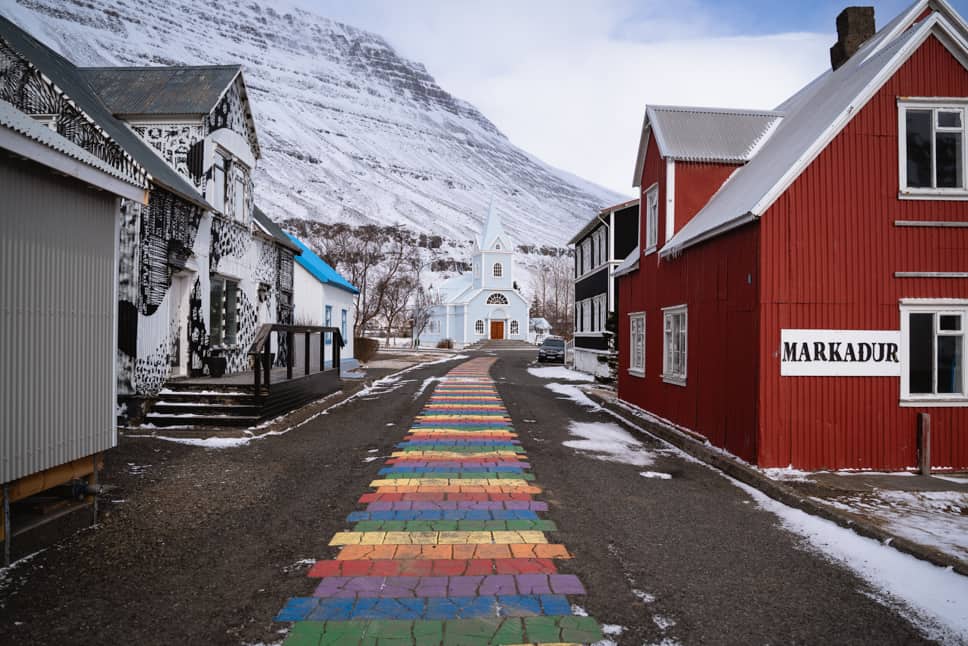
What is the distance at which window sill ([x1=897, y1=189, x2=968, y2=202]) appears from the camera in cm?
901

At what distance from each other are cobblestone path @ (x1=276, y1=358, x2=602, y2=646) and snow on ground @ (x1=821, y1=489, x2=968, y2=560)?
3.32 metres

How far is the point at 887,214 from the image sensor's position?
29.7 ft

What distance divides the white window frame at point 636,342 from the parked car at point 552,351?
965 inches

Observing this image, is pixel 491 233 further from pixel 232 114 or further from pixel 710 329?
pixel 710 329

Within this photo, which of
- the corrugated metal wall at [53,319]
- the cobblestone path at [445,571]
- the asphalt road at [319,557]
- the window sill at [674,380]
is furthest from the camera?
the window sill at [674,380]

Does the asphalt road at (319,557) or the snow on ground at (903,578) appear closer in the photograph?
the asphalt road at (319,557)

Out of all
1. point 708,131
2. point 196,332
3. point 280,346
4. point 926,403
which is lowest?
point 926,403

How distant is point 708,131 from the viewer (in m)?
13.2

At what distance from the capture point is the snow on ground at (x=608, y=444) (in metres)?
9.85

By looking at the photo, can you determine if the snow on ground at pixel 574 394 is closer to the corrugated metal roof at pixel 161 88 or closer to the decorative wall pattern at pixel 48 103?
the corrugated metal roof at pixel 161 88

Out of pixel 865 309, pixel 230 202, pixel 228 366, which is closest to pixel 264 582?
pixel 865 309

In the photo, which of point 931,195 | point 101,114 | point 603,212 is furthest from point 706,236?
point 603,212

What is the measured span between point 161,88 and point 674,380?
516 inches

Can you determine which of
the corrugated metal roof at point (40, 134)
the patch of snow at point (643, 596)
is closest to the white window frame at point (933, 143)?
the patch of snow at point (643, 596)
